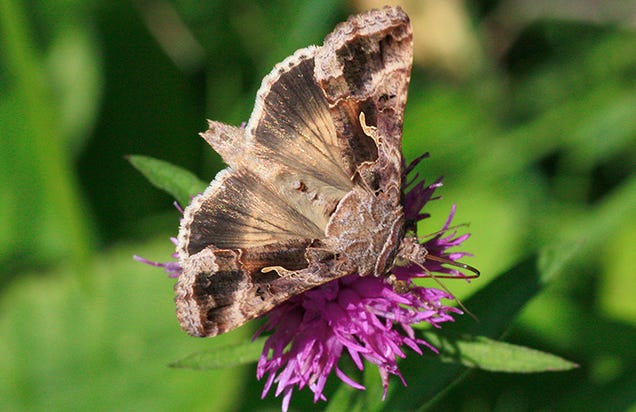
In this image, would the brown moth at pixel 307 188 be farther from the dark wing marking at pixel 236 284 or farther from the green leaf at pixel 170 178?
the green leaf at pixel 170 178

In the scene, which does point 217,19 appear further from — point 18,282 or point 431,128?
point 18,282

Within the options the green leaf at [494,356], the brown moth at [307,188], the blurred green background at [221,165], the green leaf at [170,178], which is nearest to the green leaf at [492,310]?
the green leaf at [494,356]

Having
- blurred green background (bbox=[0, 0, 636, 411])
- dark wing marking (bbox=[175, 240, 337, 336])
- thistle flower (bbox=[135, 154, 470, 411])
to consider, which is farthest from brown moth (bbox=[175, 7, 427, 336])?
blurred green background (bbox=[0, 0, 636, 411])

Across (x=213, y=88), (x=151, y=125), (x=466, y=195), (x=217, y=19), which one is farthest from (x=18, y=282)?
(x=466, y=195)

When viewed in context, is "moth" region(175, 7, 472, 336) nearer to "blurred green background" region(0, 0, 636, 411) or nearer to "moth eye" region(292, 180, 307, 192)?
"moth eye" region(292, 180, 307, 192)

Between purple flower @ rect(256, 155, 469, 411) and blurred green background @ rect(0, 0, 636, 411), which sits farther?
blurred green background @ rect(0, 0, 636, 411)

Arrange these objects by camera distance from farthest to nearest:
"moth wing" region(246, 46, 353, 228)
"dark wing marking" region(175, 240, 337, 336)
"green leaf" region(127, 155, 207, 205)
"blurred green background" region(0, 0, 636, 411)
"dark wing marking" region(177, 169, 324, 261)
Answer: "blurred green background" region(0, 0, 636, 411) → "green leaf" region(127, 155, 207, 205) → "moth wing" region(246, 46, 353, 228) → "dark wing marking" region(177, 169, 324, 261) → "dark wing marking" region(175, 240, 337, 336)

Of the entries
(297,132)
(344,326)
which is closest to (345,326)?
(344,326)
